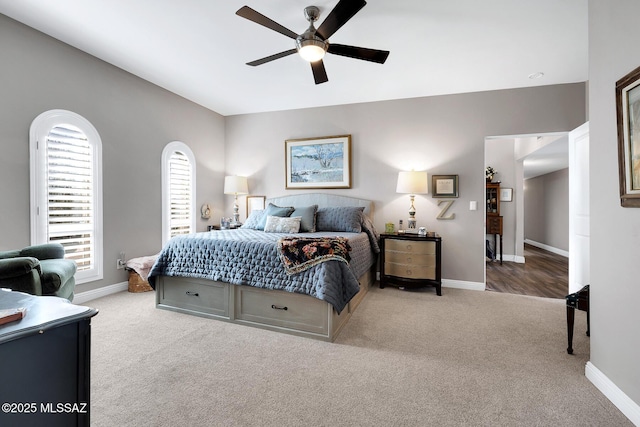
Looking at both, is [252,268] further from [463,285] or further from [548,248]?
[548,248]

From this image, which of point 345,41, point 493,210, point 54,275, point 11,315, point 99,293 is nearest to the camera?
point 11,315

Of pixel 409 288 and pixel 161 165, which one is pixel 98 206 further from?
pixel 409 288

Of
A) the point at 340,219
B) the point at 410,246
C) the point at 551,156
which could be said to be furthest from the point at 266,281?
the point at 551,156

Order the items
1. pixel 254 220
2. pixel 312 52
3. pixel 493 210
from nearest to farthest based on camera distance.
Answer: pixel 312 52 → pixel 254 220 → pixel 493 210

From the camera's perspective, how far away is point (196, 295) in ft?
9.46

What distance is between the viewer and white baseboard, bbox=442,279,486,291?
3.93 meters

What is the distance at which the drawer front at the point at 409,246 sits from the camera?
3715 mm

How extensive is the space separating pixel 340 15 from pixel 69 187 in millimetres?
3246

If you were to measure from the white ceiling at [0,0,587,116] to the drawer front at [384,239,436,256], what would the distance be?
83.7 inches

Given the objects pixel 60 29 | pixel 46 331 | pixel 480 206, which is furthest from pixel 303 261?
pixel 60 29

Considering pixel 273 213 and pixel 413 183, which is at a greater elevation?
pixel 413 183

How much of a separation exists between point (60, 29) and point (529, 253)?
9.16 m

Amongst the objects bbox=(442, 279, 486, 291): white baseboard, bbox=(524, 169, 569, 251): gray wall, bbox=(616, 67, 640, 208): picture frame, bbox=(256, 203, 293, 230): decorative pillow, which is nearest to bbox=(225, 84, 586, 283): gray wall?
bbox=(442, 279, 486, 291): white baseboard

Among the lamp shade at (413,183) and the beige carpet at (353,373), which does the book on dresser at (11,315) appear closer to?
the beige carpet at (353,373)
